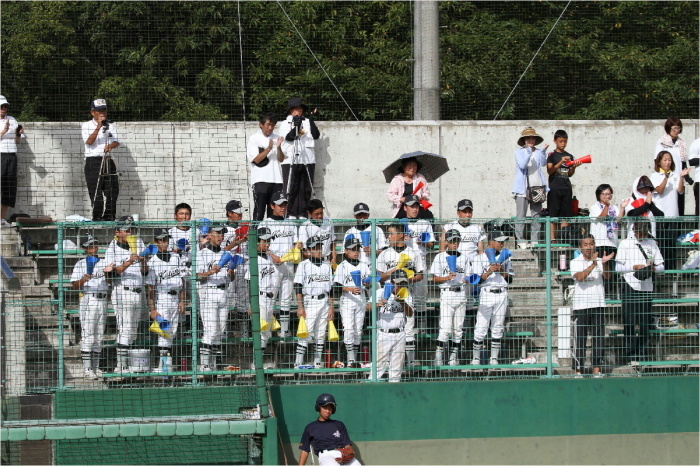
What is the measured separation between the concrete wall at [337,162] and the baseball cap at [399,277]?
4.77 m

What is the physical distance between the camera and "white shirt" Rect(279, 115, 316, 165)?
15.3 metres

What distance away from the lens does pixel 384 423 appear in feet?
38.1

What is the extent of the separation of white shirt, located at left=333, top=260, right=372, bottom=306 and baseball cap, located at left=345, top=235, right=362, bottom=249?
6.2 inches

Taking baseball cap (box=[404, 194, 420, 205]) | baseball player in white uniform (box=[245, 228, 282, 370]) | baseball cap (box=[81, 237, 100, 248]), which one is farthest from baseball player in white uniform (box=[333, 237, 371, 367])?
baseball cap (box=[81, 237, 100, 248])

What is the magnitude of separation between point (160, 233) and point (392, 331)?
2.43 meters

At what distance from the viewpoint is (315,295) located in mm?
11719

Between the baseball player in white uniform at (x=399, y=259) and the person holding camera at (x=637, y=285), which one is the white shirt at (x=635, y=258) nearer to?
the person holding camera at (x=637, y=285)

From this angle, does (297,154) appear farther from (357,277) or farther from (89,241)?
(89,241)

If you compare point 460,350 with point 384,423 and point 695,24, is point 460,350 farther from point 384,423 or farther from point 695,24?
point 695,24

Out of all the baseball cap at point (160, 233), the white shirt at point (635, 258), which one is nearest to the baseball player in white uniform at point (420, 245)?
the white shirt at point (635, 258)

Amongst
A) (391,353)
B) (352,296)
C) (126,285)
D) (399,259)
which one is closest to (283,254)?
(352,296)

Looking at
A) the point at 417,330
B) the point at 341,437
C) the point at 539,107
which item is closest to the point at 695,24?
the point at 539,107

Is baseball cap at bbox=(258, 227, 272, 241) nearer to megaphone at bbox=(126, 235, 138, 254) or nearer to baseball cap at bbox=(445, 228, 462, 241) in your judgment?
megaphone at bbox=(126, 235, 138, 254)

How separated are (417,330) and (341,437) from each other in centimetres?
142
